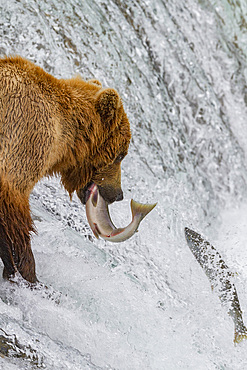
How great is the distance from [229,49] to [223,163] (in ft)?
5.03

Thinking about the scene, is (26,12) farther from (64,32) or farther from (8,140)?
(8,140)

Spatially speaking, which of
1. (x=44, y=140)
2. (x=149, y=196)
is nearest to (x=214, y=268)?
(x=149, y=196)

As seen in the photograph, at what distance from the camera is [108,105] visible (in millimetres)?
2930

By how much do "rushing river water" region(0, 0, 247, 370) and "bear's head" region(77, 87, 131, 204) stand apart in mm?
569

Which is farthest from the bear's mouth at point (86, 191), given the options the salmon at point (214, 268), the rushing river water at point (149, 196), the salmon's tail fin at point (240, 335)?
the salmon's tail fin at point (240, 335)

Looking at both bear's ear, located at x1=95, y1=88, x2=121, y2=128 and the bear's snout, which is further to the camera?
the bear's snout

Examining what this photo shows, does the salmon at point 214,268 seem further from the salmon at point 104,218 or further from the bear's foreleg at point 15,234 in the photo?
the bear's foreleg at point 15,234

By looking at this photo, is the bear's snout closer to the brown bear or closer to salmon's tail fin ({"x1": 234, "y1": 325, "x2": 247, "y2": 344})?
the brown bear

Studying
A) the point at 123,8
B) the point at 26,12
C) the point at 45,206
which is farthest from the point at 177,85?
the point at 45,206

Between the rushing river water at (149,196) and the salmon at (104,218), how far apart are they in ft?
1.19

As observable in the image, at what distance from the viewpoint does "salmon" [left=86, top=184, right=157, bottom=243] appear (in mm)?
3068

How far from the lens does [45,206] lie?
4055 millimetres

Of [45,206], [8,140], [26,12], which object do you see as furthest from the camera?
[26,12]

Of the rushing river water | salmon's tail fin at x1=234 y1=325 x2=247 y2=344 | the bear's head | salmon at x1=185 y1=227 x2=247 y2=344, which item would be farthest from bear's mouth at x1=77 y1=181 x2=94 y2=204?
salmon's tail fin at x1=234 y1=325 x2=247 y2=344
